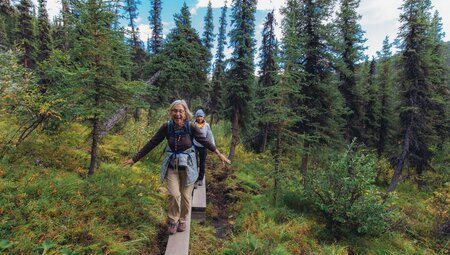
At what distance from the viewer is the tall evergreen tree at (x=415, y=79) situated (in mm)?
18312

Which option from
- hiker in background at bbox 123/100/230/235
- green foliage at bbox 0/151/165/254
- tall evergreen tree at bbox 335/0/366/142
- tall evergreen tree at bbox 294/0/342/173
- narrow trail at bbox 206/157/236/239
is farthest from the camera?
tall evergreen tree at bbox 335/0/366/142

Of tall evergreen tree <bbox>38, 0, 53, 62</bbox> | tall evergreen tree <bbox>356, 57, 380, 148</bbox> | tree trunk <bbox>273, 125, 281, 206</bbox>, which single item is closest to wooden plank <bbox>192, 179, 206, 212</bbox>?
tree trunk <bbox>273, 125, 281, 206</bbox>

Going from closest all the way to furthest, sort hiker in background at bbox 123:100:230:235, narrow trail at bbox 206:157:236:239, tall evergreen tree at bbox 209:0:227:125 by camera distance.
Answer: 1. hiker in background at bbox 123:100:230:235
2. narrow trail at bbox 206:157:236:239
3. tall evergreen tree at bbox 209:0:227:125

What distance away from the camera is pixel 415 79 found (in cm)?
1902

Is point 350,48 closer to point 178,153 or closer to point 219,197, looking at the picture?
point 219,197

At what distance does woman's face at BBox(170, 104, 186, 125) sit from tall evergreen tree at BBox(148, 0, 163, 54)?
87.9 ft

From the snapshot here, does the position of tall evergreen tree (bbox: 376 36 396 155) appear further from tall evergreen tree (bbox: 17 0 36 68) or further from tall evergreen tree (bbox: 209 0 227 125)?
tall evergreen tree (bbox: 17 0 36 68)

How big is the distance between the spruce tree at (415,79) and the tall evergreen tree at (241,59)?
39.1 feet

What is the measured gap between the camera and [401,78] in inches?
771

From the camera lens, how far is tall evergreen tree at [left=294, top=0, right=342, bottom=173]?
584 inches

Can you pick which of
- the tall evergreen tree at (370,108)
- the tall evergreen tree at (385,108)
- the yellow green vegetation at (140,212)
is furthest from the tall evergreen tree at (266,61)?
the tall evergreen tree at (385,108)

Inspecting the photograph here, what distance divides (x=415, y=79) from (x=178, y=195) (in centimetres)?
2157

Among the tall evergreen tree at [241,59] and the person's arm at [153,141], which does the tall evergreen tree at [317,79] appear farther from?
the person's arm at [153,141]

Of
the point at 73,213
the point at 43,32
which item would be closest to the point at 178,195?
the point at 73,213
